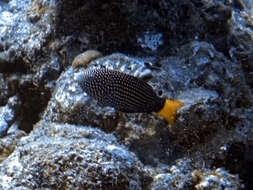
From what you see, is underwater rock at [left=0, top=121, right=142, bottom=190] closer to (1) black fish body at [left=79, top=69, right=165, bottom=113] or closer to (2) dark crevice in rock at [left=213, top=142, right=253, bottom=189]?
(1) black fish body at [left=79, top=69, right=165, bottom=113]

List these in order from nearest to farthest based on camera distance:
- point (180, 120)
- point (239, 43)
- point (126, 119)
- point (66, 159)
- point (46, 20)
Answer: point (66, 159) < point (180, 120) < point (126, 119) < point (46, 20) < point (239, 43)

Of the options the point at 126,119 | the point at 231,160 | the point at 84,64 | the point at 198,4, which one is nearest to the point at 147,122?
the point at 126,119

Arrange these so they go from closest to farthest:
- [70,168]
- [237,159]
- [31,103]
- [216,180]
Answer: [70,168] → [216,180] → [237,159] → [31,103]

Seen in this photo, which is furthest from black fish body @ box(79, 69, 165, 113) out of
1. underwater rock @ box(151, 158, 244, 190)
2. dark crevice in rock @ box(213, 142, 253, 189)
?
dark crevice in rock @ box(213, 142, 253, 189)

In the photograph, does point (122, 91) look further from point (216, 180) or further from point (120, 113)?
point (216, 180)

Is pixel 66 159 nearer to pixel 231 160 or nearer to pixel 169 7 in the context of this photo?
pixel 231 160

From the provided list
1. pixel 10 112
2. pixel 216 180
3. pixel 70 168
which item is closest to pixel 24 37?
pixel 10 112

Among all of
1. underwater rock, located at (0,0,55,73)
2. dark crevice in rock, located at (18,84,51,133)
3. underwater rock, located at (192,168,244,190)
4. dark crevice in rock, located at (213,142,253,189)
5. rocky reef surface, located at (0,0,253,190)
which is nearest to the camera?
rocky reef surface, located at (0,0,253,190)
